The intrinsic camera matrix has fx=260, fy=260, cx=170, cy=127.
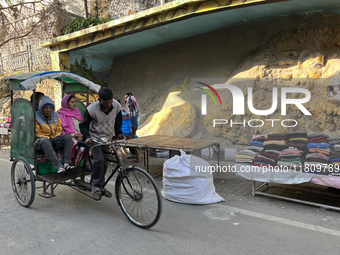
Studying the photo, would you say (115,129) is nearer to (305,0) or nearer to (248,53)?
(305,0)

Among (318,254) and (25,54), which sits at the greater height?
(25,54)

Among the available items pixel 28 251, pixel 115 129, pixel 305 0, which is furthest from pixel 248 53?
pixel 28 251

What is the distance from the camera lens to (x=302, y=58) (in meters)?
8.23

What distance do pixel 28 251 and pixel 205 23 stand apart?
8898mm

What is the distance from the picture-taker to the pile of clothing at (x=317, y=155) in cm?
391

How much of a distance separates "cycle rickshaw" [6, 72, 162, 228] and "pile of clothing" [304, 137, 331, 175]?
2482 mm

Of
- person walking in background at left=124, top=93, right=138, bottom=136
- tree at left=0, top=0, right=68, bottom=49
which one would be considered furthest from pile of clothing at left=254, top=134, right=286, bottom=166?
tree at left=0, top=0, right=68, bottom=49

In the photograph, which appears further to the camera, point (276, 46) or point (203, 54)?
point (203, 54)

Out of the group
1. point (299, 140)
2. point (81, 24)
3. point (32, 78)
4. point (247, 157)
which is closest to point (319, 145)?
point (299, 140)

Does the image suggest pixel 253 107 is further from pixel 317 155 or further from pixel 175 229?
pixel 175 229

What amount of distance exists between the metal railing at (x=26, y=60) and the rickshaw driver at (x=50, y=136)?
1342 centimetres

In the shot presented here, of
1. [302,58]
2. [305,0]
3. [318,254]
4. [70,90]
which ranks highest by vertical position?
[305,0]

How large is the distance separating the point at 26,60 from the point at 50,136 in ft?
49.6

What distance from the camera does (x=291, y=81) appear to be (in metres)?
8.10
